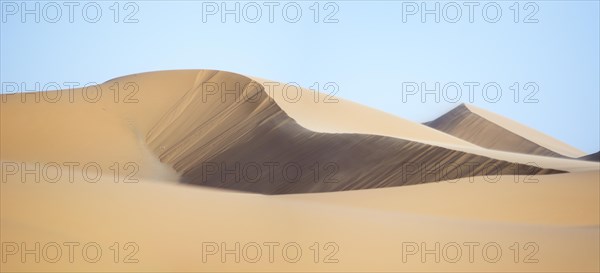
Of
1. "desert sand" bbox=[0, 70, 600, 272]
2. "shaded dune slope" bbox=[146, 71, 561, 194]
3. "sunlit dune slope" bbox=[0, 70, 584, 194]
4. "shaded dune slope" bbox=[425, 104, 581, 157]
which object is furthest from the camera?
"shaded dune slope" bbox=[425, 104, 581, 157]

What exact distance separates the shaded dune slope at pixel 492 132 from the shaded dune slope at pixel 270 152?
13015 mm

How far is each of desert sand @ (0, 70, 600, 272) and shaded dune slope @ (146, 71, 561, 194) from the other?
0.10 ft

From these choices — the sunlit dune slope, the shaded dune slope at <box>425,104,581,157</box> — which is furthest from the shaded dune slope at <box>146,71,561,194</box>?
the shaded dune slope at <box>425,104,581,157</box>

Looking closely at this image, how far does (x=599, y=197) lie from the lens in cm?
730

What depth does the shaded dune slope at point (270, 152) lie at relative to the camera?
9266 millimetres

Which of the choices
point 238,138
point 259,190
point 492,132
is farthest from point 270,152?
point 492,132

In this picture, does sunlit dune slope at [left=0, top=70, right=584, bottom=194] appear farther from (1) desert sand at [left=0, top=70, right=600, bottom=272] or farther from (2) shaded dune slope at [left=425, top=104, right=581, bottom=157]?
(2) shaded dune slope at [left=425, top=104, right=581, bottom=157]

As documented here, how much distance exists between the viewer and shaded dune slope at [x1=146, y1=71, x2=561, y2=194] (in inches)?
365

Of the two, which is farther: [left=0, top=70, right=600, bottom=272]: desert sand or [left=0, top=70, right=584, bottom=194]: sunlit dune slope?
[left=0, top=70, right=584, bottom=194]: sunlit dune slope

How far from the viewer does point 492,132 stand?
24203mm

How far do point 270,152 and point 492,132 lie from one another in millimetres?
15257

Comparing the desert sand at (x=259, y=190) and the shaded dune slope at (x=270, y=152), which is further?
the shaded dune slope at (x=270, y=152)

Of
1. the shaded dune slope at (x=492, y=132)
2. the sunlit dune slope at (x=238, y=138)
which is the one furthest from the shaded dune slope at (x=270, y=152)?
the shaded dune slope at (x=492, y=132)

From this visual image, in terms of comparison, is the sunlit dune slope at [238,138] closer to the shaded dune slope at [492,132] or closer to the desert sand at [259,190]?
the desert sand at [259,190]
